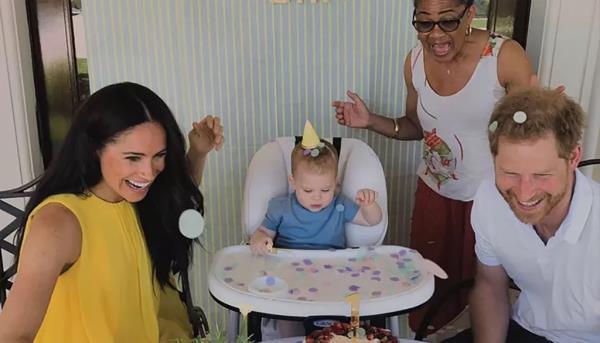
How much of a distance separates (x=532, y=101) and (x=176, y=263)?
91cm

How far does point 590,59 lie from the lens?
213 cm

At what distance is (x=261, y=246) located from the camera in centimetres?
165

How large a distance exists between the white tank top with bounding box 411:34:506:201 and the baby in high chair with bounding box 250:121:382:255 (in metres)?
0.29

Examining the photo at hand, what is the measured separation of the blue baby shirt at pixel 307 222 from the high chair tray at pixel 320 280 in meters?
0.14

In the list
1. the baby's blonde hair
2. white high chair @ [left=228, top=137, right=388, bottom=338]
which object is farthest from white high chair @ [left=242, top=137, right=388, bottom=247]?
the baby's blonde hair

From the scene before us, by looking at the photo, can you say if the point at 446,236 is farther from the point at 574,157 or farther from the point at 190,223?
the point at 190,223

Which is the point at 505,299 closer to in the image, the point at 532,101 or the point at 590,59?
the point at 532,101

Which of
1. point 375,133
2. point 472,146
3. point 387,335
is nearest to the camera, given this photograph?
point 387,335

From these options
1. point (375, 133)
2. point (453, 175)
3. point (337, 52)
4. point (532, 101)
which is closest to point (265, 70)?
point (337, 52)

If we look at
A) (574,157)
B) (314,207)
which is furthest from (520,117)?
(314,207)

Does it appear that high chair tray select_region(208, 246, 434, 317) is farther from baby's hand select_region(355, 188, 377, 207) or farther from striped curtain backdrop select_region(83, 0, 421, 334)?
striped curtain backdrop select_region(83, 0, 421, 334)

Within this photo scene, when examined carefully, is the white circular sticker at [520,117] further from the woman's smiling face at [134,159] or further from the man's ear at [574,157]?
the woman's smiling face at [134,159]

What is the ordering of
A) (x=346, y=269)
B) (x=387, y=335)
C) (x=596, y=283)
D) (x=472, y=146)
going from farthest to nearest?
(x=472, y=146) → (x=346, y=269) → (x=596, y=283) → (x=387, y=335)

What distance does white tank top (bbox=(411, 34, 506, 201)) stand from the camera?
183 cm
